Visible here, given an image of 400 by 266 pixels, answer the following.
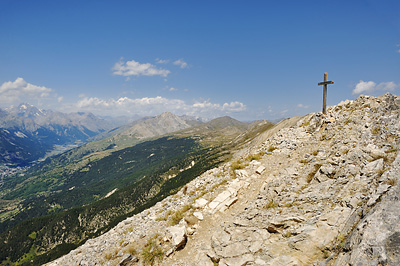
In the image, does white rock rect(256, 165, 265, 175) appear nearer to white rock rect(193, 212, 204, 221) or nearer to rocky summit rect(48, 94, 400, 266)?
rocky summit rect(48, 94, 400, 266)

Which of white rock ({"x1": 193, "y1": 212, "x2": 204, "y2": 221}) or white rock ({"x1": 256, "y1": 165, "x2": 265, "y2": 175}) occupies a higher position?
white rock ({"x1": 256, "y1": 165, "x2": 265, "y2": 175})

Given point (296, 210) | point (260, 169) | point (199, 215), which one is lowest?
point (199, 215)

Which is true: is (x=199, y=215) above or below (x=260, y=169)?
below

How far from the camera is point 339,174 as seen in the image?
13.9 m

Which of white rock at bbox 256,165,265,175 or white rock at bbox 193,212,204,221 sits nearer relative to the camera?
white rock at bbox 193,212,204,221

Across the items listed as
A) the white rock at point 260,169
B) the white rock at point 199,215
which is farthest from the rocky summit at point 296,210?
the white rock at point 260,169

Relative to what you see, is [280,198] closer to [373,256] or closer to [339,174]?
[339,174]

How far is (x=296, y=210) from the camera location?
1247 centimetres

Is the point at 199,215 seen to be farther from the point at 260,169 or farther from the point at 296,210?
the point at 260,169

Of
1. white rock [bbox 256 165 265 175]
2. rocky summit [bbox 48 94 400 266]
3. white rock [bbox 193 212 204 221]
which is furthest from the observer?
white rock [bbox 256 165 265 175]

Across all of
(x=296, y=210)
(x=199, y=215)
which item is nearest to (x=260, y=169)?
(x=296, y=210)

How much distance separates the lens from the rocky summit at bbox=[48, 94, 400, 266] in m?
8.78

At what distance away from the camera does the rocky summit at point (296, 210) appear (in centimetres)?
878

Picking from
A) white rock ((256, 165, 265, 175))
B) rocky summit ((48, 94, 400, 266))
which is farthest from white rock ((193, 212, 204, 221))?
white rock ((256, 165, 265, 175))
